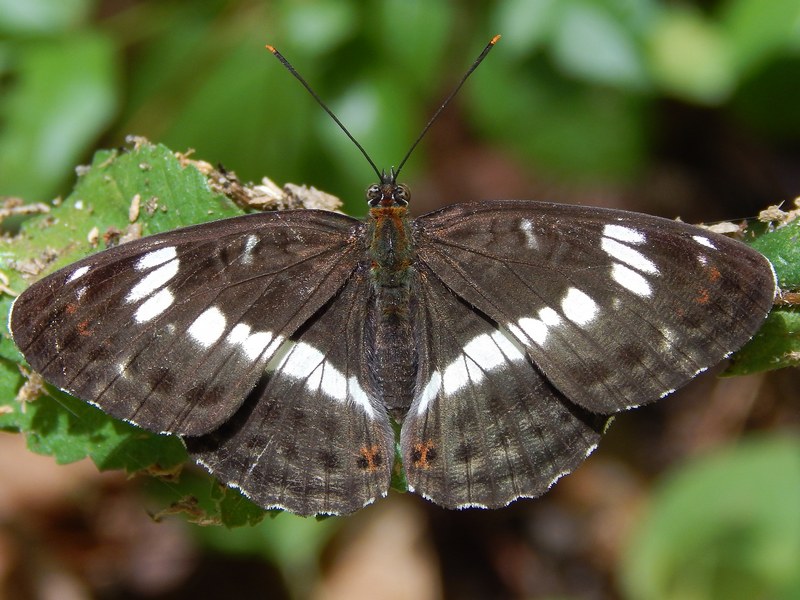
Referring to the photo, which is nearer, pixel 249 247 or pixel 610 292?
pixel 610 292

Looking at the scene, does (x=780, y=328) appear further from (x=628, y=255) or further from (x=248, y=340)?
(x=248, y=340)

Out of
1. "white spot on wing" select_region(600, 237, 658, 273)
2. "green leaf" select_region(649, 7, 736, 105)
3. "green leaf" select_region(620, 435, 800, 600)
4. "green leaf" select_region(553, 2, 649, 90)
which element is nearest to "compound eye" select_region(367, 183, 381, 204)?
"white spot on wing" select_region(600, 237, 658, 273)

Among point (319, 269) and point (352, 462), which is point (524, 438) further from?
point (319, 269)

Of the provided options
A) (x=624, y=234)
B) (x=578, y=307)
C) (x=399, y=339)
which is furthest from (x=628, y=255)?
(x=399, y=339)

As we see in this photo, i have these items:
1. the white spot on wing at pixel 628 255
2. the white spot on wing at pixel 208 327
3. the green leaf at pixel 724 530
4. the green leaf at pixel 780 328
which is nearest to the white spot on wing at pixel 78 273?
the white spot on wing at pixel 208 327

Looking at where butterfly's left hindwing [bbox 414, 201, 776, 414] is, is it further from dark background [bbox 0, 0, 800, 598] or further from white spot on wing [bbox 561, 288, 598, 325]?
dark background [bbox 0, 0, 800, 598]

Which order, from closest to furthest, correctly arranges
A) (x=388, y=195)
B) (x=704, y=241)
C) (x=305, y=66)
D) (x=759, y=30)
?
(x=704, y=241), (x=388, y=195), (x=759, y=30), (x=305, y=66)

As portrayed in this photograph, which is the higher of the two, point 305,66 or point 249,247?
point 305,66
